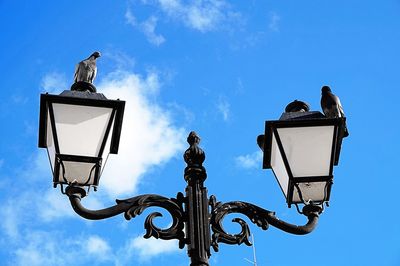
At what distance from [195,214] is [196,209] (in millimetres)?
39

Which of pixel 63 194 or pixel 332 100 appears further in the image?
pixel 332 100

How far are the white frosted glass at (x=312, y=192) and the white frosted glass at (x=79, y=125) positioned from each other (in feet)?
4.64

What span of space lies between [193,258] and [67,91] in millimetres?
1441

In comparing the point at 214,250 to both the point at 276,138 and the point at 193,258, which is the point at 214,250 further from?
the point at 276,138

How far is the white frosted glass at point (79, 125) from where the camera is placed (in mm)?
4953

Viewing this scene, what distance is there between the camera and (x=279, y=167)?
5.34 metres

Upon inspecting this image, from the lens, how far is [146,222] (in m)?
4.96

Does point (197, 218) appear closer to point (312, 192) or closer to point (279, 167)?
point (279, 167)

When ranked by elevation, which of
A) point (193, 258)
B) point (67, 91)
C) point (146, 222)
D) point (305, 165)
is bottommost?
point (193, 258)

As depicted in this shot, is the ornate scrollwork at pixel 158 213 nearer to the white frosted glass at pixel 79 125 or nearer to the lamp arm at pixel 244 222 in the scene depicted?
the lamp arm at pixel 244 222

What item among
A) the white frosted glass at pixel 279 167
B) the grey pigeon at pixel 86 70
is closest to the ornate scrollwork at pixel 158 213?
the white frosted glass at pixel 279 167

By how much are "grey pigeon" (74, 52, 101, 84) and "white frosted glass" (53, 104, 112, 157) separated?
1.76 feet

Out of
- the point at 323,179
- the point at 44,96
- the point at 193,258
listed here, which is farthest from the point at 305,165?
the point at 44,96

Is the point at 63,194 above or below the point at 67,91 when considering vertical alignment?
below
